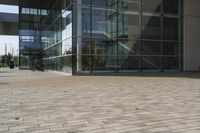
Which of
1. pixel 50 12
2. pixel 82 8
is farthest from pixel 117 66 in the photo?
pixel 50 12

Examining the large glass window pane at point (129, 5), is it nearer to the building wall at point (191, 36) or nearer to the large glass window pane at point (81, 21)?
the large glass window pane at point (81, 21)

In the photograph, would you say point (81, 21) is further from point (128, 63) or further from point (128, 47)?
point (128, 63)

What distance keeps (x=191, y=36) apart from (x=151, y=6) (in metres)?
4.76

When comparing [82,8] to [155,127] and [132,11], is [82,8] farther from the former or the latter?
[155,127]

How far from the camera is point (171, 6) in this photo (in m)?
26.7

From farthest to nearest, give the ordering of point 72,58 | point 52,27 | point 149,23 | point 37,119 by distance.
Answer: point 52,27, point 149,23, point 72,58, point 37,119

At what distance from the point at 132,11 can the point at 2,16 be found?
26.3 meters

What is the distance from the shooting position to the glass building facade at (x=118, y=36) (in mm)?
22797

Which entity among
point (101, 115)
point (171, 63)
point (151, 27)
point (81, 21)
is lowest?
point (101, 115)

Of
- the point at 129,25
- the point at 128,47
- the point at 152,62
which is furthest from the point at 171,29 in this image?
the point at 128,47

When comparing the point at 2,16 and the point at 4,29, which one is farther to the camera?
the point at 4,29

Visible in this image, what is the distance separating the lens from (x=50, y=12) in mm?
33938

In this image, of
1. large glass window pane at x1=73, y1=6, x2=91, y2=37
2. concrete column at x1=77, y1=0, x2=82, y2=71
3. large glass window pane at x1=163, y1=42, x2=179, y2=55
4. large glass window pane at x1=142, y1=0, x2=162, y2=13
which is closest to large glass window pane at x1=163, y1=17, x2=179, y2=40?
large glass window pane at x1=163, y1=42, x2=179, y2=55

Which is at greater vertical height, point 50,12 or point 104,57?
point 50,12
